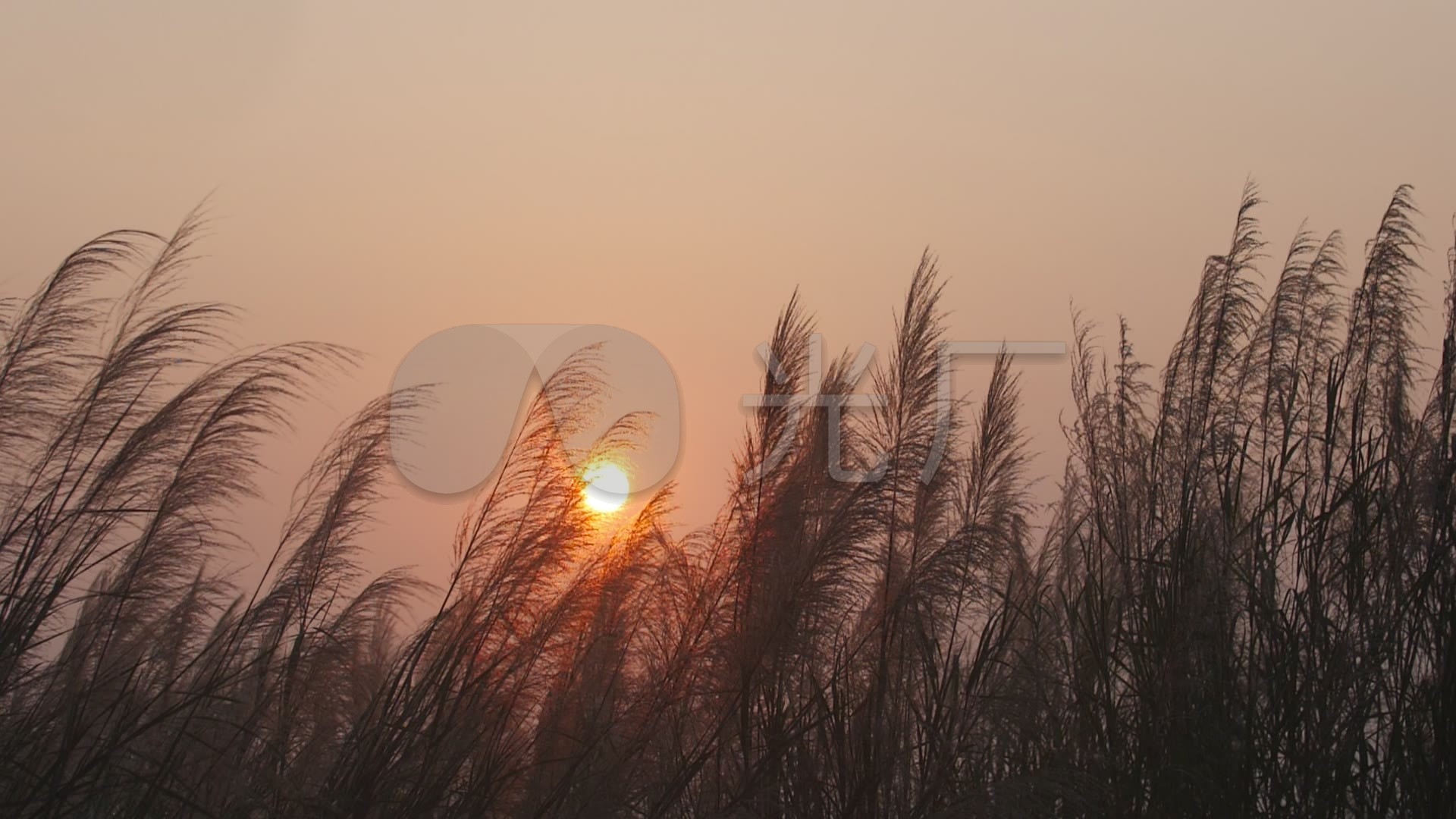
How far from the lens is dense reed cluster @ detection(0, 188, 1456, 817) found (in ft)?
13.8

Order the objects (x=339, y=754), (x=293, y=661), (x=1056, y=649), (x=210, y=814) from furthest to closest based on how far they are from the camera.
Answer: (x=1056, y=649) < (x=293, y=661) < (x=339, y=754) < (x=210, y=814)

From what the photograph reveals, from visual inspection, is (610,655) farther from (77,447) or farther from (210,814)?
(77,447)

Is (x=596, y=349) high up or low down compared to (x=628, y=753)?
up

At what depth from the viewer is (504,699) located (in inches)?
178

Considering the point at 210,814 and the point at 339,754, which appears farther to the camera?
the point at 339,754

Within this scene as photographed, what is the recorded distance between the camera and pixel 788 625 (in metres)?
4.59

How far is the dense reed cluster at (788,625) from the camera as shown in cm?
421

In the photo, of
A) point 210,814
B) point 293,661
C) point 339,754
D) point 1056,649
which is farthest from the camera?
point 1056,649

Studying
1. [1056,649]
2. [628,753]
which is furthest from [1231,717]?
[628,753]

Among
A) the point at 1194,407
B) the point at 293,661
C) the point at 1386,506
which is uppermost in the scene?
the point at 1194,407

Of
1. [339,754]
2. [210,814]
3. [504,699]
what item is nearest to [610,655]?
[504,699]

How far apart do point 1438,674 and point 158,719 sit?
4.29 metres

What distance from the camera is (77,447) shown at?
14.5ft

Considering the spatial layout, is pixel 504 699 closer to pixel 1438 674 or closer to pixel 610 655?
pixel 610 655
